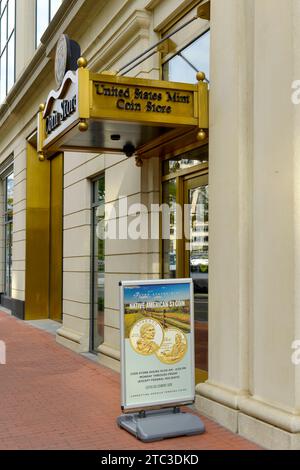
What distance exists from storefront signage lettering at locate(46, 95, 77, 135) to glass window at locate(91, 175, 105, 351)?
8.78 feet

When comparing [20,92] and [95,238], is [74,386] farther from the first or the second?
[20,92]

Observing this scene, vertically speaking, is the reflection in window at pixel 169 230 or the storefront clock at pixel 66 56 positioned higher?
the storefront clock at pixel 66 56

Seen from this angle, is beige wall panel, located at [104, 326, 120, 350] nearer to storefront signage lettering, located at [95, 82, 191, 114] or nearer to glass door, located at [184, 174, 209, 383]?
glass door, located at [184, 174, 209, 383]

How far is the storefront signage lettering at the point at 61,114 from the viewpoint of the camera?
6.76m

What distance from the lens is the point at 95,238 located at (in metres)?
11.0

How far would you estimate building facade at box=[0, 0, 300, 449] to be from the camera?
17.0 feet

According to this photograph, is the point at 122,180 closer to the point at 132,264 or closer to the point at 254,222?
the point at 132,264

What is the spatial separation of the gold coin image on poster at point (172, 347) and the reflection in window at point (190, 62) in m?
3.37

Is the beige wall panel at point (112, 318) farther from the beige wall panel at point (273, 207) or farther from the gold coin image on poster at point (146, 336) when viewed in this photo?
the beige wall panel at point (273, 207)

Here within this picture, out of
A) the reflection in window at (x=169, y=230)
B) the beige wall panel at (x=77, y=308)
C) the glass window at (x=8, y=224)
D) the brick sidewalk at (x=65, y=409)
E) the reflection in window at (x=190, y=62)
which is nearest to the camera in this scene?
the brick sidewalk at (x=65, y=409)

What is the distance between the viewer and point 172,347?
228 inches

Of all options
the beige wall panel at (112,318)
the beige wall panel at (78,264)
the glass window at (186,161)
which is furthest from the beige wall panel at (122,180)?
the beige wall panel at (112,318)

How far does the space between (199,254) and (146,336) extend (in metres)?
2.03

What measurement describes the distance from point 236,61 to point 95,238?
224 inches
